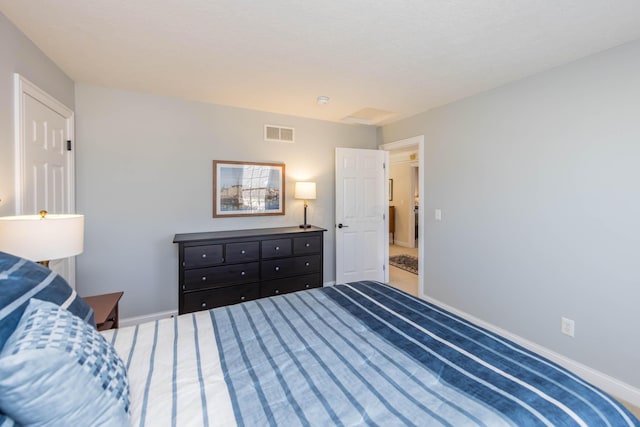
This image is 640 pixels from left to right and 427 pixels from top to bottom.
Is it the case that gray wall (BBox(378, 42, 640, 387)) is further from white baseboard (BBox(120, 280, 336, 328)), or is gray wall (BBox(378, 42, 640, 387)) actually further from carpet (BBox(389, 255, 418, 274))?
white baseboard (BBox(120, 280, 336, 328))

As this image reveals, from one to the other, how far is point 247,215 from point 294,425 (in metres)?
2.74

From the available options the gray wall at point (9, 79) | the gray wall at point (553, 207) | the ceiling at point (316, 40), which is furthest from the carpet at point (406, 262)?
the gray wall at point (9, 79)

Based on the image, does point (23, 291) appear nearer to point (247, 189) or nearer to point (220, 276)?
point (220, 276)

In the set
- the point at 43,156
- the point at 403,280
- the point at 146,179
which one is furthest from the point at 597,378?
the point at 43,156

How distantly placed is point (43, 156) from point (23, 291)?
5.65ft

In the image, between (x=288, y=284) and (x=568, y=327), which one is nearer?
(x=568, y=327)

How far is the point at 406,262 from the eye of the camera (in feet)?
18.4

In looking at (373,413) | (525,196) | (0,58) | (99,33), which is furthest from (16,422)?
(525,196)

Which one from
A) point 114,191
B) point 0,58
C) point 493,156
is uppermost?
point 0,58

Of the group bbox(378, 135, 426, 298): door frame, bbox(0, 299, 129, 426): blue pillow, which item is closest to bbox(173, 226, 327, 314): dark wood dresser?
bbox(378, 135, 426, 298): door frame

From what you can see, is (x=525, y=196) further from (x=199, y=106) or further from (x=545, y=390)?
(x=199, y=106)

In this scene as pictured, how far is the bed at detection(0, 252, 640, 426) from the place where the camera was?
2.95 ft

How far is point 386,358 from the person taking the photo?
121 centimetres

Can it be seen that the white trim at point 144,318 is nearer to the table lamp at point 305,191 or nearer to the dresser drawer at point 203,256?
the dresser drawer at point 203,256
